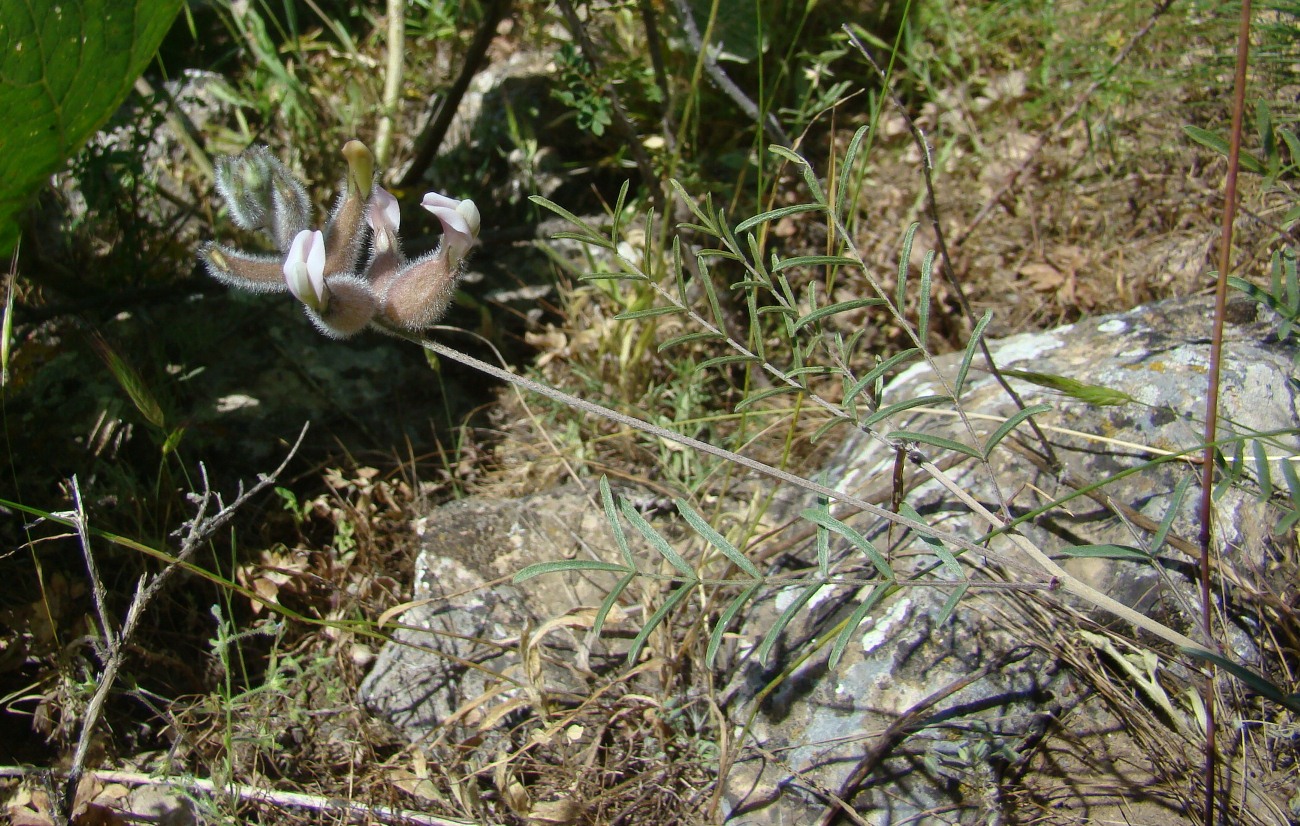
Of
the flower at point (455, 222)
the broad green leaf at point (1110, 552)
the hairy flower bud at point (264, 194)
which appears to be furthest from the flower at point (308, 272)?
the broad green leaf at point (1110, 552)

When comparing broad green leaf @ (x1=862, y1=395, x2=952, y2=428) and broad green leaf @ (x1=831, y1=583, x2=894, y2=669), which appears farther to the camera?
broad green leaf @ (x1=862, y1=395, x2=952, y2=428)

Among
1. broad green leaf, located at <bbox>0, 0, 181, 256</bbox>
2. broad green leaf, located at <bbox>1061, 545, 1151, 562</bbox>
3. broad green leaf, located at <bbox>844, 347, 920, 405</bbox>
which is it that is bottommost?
broad green leaf, located at <bbox>1061, 545, 1151, 562</bbox>

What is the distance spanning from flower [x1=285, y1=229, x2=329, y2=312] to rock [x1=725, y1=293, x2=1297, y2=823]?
1050mm

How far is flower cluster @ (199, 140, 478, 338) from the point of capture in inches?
58.9

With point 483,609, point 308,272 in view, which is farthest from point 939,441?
point 483,609

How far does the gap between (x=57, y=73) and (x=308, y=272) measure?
924mm

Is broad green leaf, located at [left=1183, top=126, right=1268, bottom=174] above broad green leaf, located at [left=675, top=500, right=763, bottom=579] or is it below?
above

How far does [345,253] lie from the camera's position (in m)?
1.63

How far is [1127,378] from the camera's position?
6.78 feet

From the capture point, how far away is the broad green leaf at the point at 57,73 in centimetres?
180

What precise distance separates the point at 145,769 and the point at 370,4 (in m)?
2.76

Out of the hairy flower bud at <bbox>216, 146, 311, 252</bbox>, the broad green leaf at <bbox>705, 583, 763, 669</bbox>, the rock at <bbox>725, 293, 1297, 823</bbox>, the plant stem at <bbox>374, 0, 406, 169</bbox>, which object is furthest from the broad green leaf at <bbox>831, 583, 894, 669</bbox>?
the plant stem at <bbox>374, 0, 406, 169</bbox>

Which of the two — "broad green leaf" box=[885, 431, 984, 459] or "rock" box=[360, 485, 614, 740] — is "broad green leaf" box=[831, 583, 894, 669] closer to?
"broad green leaf" box=[885, 431, 984, 459]

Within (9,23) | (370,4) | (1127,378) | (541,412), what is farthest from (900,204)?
(9,23)
